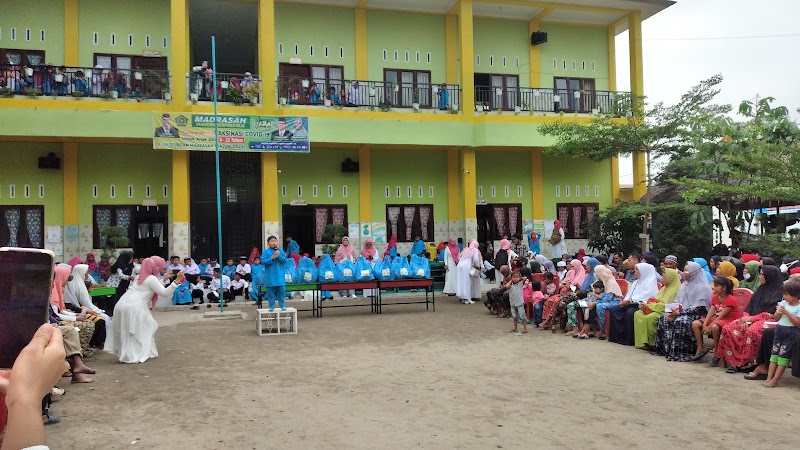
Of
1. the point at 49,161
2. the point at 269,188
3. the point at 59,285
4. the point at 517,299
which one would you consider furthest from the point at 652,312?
the point at 49,161

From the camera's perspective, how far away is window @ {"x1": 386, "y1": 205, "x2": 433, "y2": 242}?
63.2 feet

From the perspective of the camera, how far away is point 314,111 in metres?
16.8

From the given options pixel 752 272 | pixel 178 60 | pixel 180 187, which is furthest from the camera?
pixel 180 187

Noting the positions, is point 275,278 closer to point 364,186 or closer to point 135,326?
point 135,326

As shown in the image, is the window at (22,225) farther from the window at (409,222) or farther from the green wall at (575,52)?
the green wall at (575,52)

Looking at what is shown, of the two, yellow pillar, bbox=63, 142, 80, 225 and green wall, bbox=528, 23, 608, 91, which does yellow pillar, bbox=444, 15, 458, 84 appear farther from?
yellow pillar, bbox=63, 142, 80, 225

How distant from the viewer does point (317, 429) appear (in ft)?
15.6

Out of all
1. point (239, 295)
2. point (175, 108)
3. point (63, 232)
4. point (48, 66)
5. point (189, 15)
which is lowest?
point (239, 295)

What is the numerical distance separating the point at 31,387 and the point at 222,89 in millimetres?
15623

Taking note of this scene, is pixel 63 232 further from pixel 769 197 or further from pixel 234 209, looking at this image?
pixel 769 197

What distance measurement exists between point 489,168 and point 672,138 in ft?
20.1

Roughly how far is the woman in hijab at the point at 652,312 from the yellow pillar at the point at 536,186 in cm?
1226

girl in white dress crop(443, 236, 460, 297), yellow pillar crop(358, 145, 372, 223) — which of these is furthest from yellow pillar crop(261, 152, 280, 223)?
girl in white dress crop(443, 236, 460, 297)

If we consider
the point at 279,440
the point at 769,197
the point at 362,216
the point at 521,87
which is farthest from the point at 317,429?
the point at 521,87
